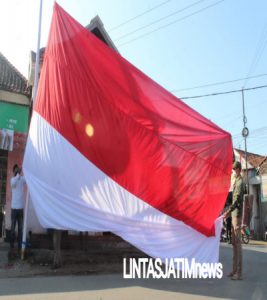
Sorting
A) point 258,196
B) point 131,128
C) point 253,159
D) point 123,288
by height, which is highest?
point 253,159

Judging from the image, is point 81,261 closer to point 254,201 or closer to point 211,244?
point 211,244

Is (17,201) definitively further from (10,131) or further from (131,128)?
(131,128)

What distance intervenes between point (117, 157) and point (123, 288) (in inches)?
84.2

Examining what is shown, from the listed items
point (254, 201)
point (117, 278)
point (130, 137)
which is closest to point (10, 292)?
point (117, 278)

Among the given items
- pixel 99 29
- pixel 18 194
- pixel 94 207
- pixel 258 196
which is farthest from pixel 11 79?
pixel 258 196

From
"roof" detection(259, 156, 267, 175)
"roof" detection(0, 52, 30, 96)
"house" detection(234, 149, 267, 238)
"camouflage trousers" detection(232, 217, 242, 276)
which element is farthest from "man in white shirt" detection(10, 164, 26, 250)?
"roof" detection(259, 156, 267, 175)

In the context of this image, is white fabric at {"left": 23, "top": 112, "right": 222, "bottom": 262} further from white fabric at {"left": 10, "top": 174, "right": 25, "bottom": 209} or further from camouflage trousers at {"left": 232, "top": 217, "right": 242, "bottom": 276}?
white fabric at {"left": 10, "top": 174, "right": 25, "bottom": 209}

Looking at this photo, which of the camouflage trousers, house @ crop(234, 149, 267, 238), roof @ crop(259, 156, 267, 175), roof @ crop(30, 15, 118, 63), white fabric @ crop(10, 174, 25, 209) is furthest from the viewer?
roof @ crop(259, 156, 267, 175)

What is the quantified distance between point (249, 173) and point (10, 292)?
2468cm

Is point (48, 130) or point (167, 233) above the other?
point (48, 130)

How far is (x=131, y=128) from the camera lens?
776 cm

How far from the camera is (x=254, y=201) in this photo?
94.2 ft

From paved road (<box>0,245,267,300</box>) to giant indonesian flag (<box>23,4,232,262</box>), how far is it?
0.55 meters

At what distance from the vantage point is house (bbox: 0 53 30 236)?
11891 mm
